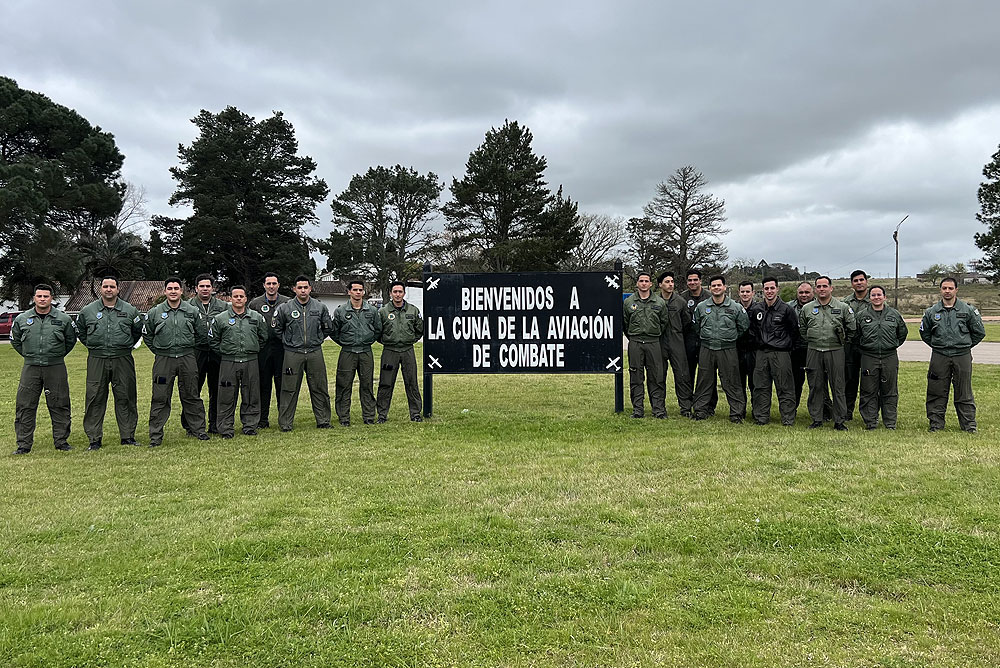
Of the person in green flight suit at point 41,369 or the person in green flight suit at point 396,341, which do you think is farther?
the person in green flight suit at point 396,341

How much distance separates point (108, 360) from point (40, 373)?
0.74 meters

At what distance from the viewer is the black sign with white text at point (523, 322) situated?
9.30 metres

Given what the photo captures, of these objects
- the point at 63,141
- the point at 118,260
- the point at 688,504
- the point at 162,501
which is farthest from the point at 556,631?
the point at 118,260

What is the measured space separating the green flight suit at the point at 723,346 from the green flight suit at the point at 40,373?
25.5 feet

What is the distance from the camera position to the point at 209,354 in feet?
27.9

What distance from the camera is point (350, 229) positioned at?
48.9 meters

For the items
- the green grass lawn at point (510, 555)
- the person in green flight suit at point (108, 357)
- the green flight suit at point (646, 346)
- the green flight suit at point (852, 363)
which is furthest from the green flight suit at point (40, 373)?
the green flight suit at point (852, 363)

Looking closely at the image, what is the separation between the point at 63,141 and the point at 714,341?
2857 centimetres

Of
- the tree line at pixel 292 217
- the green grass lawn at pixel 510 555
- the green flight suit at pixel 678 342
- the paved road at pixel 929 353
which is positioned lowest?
the green grass lawn at pixel 510 555

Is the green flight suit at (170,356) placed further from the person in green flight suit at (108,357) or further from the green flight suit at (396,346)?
the green flight suit at (396,346)

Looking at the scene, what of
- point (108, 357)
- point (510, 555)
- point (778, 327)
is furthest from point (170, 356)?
point (778, 327)

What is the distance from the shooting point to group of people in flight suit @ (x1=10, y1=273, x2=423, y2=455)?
757cm

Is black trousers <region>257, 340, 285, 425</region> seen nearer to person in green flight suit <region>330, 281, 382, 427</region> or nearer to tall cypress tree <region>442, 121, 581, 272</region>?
person in green flight suit <region>330, 281, 382, 427</region>

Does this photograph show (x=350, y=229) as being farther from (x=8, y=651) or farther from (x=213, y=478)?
(x=8, y=651)
